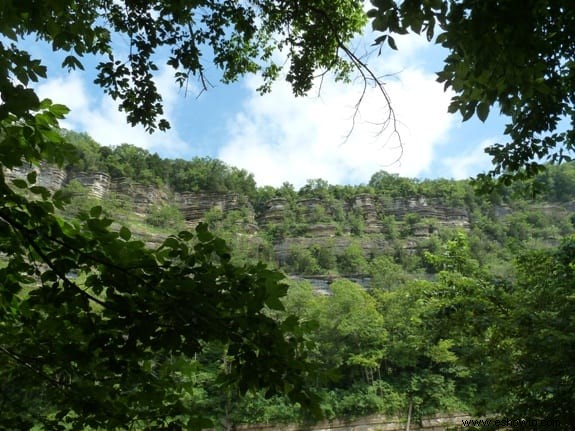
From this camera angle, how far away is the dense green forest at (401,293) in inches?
203

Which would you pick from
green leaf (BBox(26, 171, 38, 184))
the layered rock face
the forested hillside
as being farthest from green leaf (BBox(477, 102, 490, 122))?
the layered rock face

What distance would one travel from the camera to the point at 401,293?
32750 mm

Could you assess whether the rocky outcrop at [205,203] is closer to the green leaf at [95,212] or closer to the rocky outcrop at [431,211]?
the rocky outcrop at [431,211]

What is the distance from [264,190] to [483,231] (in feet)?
132

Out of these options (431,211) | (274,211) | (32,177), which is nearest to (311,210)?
(274,211)

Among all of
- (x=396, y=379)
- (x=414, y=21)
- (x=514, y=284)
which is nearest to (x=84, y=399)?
(x=414, y=21)

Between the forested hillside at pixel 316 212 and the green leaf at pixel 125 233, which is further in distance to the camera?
the forested hillside at pixel 316 212

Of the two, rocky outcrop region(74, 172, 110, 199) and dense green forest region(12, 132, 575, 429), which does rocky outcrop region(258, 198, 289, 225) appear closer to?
dense green forest region(12, 132, 575, 429)

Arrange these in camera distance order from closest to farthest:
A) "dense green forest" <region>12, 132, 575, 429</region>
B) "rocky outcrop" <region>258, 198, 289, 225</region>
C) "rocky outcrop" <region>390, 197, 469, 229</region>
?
"dense green forest" <region>12, 132, 575, 429</region> → "rocky outcrop" <region>258, 198, 289, 225</region> → "rocky outcrop" <region>390, 197, 469, 229</region>

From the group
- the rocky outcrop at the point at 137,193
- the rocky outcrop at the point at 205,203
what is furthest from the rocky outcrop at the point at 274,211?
the rocky outcrop at the point at 137,193

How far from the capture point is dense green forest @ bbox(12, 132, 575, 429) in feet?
16.9

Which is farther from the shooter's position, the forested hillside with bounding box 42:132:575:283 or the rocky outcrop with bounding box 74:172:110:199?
the rocky outcrop with bounding box 74:172:110:199

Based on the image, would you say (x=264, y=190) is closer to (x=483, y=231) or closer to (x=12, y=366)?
(x=483, y=231)

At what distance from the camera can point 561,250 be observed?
556 centimetres
